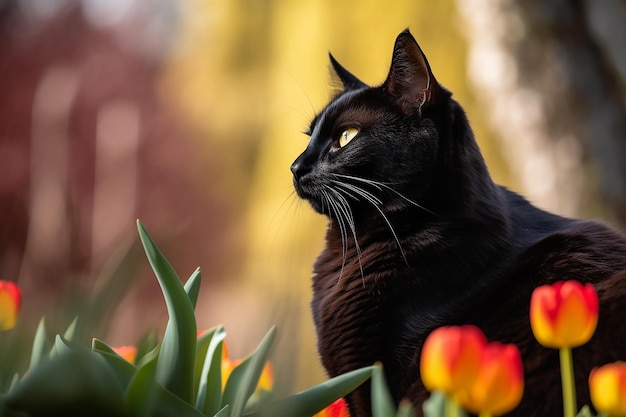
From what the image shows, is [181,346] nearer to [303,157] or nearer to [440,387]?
[440,387]

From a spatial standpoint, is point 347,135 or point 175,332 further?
point 347,135

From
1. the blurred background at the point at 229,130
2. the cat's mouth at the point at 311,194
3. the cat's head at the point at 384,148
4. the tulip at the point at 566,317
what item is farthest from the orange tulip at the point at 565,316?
the cat's mouth at the point at 311,194

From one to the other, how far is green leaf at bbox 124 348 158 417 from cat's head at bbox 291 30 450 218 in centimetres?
60

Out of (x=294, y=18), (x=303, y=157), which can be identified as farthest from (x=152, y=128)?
(x=303, y=157)

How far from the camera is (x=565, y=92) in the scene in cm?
343

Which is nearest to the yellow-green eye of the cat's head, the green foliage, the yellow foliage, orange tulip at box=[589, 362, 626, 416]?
the cat's head

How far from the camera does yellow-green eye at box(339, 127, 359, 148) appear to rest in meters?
1.24

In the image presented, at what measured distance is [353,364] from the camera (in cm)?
109

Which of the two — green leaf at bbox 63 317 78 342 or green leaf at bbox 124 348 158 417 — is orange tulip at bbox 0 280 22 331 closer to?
green leaf at bbox 63 317 78 342

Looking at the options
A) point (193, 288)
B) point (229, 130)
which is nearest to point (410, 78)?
point (193, 288)

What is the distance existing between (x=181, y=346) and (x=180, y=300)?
0.14 ft

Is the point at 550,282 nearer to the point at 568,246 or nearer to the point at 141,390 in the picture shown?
the point at 568,246

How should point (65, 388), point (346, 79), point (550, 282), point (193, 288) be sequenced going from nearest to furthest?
point (65, 388), point (193, 288), point (550, 282), point (346, 79)

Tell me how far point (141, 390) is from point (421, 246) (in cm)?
61
